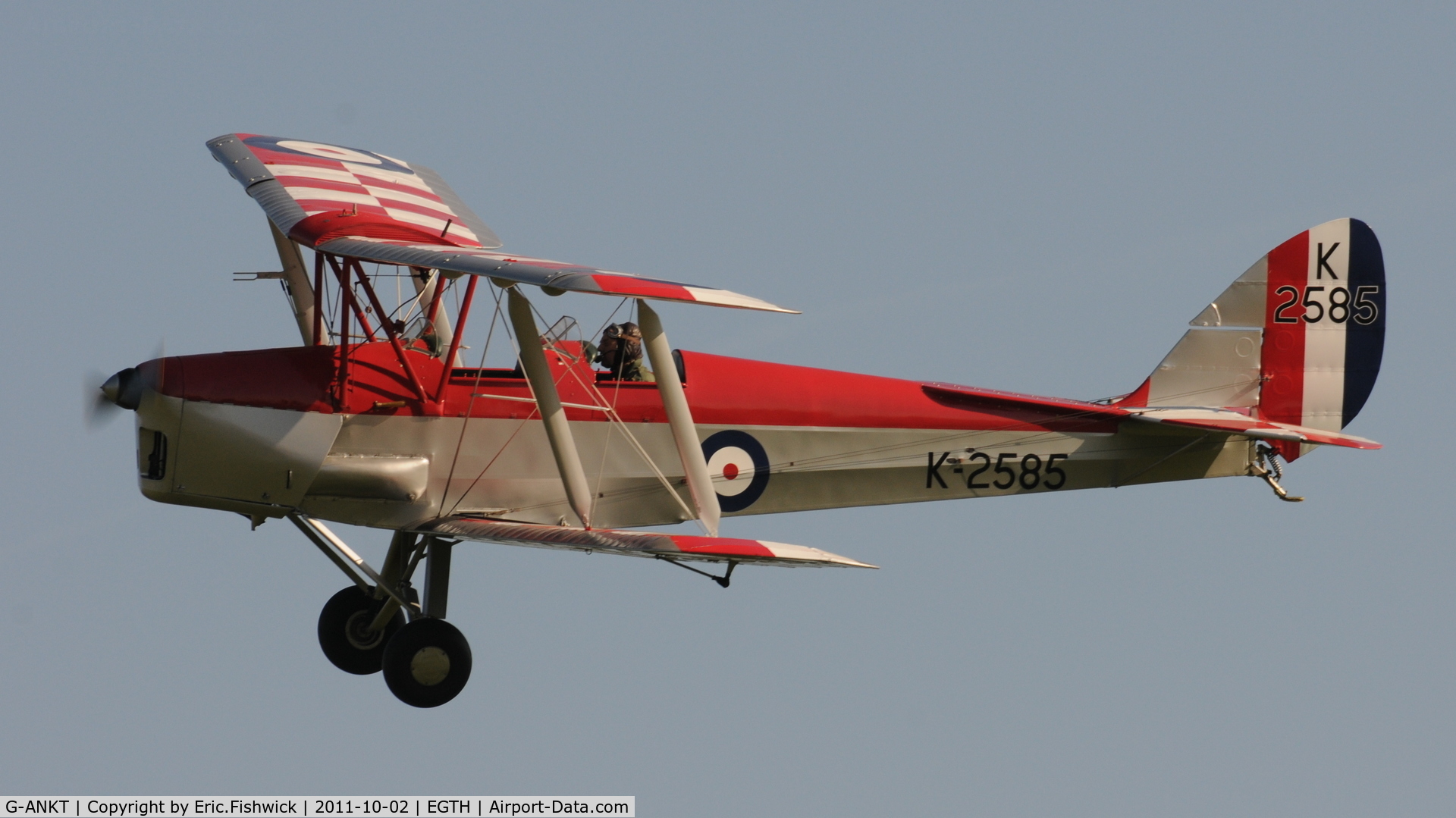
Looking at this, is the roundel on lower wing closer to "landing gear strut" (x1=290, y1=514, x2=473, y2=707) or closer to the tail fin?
"landing gear strut" (x1=290, y1=514, x2=473, y2=707)

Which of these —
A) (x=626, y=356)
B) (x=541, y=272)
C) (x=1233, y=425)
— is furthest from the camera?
(x=1233, y=425)

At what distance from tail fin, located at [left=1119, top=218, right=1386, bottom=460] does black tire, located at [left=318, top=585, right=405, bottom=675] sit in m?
5.67

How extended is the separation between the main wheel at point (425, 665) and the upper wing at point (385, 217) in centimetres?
242

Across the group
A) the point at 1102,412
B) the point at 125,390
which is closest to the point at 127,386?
the point at 125,390

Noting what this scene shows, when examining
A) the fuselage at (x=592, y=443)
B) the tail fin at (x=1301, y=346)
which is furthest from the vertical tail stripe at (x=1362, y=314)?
the fuselage at (x=592, y=443)

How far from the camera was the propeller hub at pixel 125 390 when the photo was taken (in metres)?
11.6

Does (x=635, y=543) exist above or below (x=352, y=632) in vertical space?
above

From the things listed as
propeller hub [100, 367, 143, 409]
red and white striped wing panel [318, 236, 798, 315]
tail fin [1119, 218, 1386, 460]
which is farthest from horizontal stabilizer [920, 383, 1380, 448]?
propeller hub [100, 367, 143, 409]

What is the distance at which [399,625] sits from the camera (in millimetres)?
13234

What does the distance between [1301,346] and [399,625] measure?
22.6ft

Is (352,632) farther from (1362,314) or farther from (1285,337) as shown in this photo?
(1362,314)

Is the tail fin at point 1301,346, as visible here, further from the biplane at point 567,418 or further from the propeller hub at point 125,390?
the propeller hub at point 125,390

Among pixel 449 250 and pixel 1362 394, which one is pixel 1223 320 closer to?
pixel 1362 394

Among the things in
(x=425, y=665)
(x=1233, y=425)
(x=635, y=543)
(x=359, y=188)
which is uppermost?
(x=359, y=188)
